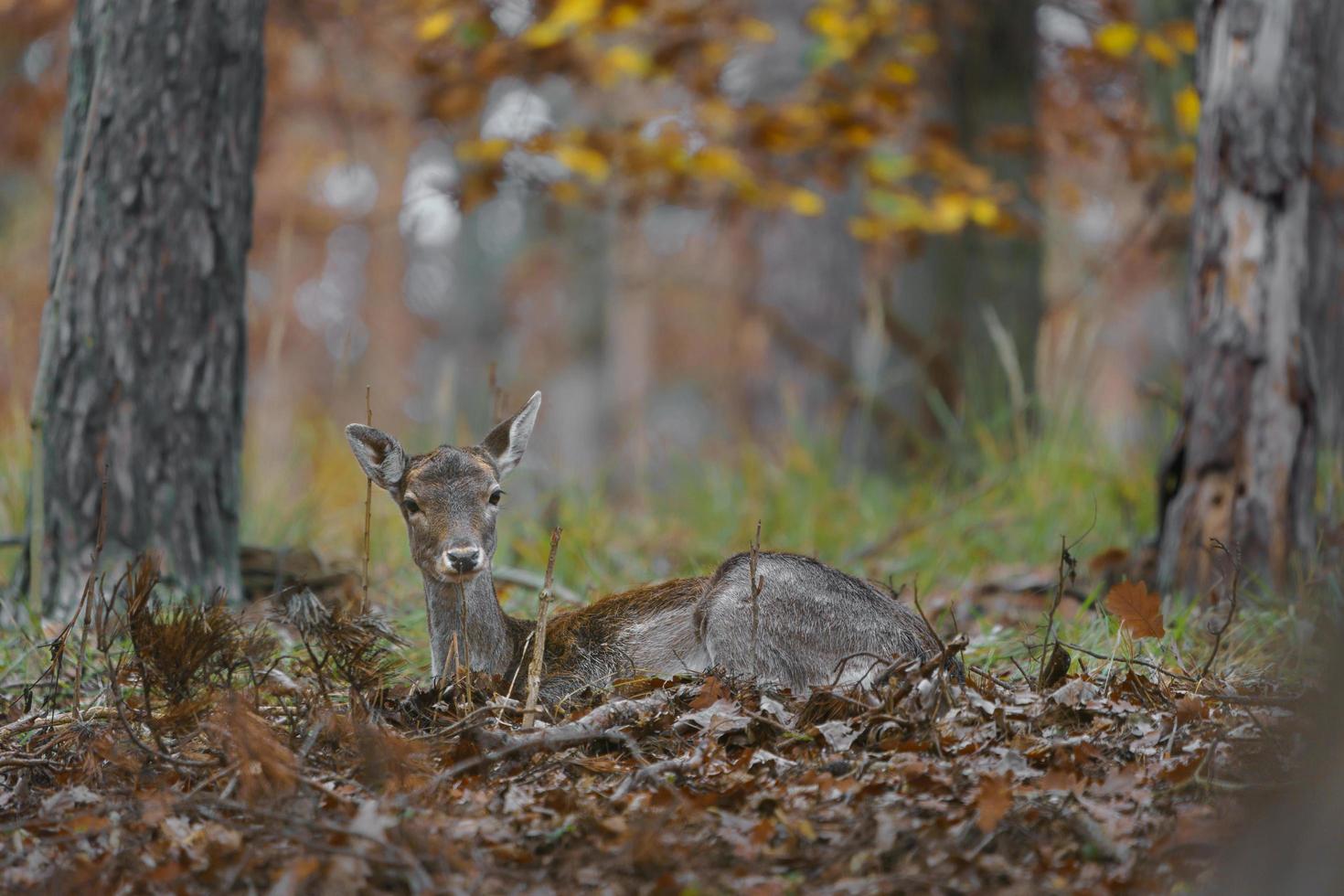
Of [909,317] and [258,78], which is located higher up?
[258,78]

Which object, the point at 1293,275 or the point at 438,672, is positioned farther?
the point at 1293,275

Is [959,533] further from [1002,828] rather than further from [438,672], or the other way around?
[1002,828]

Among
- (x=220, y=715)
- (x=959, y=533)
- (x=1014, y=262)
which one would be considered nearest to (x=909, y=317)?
(x=1014, y=262)

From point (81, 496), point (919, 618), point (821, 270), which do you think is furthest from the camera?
point (821, 270)

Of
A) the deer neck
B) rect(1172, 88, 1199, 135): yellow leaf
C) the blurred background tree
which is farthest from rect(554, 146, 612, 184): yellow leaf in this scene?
the deer neck

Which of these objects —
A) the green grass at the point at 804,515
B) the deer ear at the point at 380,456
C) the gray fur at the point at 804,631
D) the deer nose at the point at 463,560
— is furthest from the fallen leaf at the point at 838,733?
the deer ear at the point at 380,456

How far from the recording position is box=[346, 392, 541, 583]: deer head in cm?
528

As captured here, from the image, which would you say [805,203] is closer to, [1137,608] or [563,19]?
A: [563,19]

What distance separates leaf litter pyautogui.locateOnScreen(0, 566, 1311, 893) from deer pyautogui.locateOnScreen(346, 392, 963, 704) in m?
0.28

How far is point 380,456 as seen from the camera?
5527mm

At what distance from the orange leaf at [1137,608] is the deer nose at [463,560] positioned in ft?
7.18

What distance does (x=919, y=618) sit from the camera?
5.28 metres

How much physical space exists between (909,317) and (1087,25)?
268 centimetres

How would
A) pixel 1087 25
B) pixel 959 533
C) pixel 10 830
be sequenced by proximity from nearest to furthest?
pixel 10 830 < pixel 959 533 < pixel 1087 25
